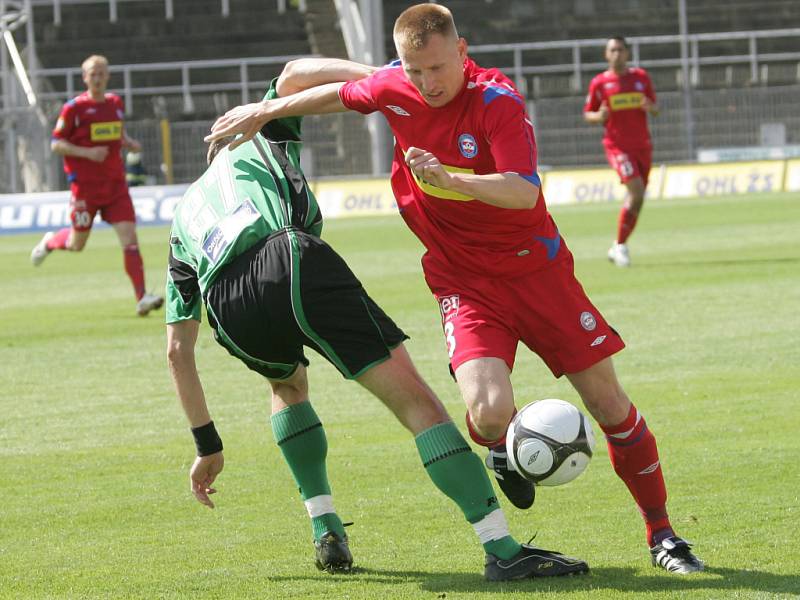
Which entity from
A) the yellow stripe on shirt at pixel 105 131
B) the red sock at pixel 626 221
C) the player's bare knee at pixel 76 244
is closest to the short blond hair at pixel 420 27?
the yellow stripe on shirt at pixel 105 131

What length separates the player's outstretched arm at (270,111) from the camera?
5.48m

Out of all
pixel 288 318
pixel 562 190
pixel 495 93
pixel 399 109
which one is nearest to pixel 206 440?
pixel 288 318

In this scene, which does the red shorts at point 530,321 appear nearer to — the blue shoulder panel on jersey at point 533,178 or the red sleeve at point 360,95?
the blue shoulder panel on jersey at point 533,178

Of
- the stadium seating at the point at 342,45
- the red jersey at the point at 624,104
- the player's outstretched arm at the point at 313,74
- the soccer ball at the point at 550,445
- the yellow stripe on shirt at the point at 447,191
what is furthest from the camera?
the stadium seating at the point at 342,45

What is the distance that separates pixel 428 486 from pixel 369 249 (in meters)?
14.4

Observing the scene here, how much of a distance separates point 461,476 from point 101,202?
1087cm

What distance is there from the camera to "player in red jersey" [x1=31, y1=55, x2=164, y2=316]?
49.9 ft

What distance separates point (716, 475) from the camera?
664cm

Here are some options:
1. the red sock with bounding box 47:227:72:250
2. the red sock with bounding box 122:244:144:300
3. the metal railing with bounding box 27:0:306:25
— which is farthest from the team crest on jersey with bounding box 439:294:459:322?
the metal railing with bounding box 27:0:306:25

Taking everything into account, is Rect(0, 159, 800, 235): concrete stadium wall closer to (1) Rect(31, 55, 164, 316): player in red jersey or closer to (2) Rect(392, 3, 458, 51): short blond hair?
(1) Rect(31, 55, 164, 316): player in red jersey

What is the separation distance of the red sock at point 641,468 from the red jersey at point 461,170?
71 centimetres

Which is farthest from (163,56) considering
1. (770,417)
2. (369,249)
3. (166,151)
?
(770,417)

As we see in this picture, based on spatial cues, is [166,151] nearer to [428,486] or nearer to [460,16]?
[460,16]

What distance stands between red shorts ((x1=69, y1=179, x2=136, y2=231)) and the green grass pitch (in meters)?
1.25
